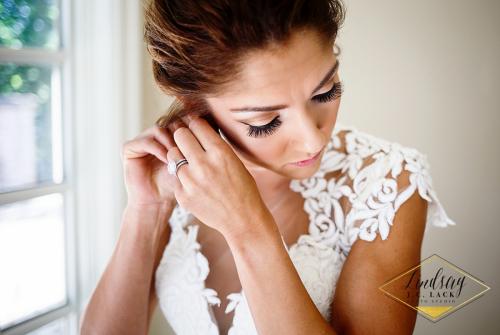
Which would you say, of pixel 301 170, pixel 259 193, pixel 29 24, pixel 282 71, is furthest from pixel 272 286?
pixel 29 24

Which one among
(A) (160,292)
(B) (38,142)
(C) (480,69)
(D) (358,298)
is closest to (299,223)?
(D) (358,298)

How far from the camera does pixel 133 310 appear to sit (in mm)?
1208

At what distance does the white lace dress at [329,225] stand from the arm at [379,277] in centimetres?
2

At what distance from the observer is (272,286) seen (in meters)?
0.85

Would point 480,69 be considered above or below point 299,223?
above

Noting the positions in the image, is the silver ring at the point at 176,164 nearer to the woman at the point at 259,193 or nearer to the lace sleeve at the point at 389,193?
the woman at the point at 259,193

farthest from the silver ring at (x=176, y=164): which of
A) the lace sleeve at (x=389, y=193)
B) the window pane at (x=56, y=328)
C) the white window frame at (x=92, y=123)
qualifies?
the window pane at (x=56, y=328)

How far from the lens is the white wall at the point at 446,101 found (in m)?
0.89

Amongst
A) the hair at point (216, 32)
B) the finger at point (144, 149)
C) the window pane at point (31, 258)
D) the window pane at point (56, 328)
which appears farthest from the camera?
the window pane at point (56, 328)

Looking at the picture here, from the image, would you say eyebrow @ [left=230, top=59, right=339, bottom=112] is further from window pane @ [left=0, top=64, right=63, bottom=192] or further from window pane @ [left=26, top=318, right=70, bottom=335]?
window pane @ [left=26, top=318, right=70, bottom=335]

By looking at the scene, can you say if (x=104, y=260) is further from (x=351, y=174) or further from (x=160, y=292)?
(x=351, y=174)

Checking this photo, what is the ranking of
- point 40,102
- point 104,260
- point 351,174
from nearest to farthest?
point 351,174 → point 40,102 → point 104,260

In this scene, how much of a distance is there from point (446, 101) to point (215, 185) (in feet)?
1.88

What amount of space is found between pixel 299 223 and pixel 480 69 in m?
0.58
